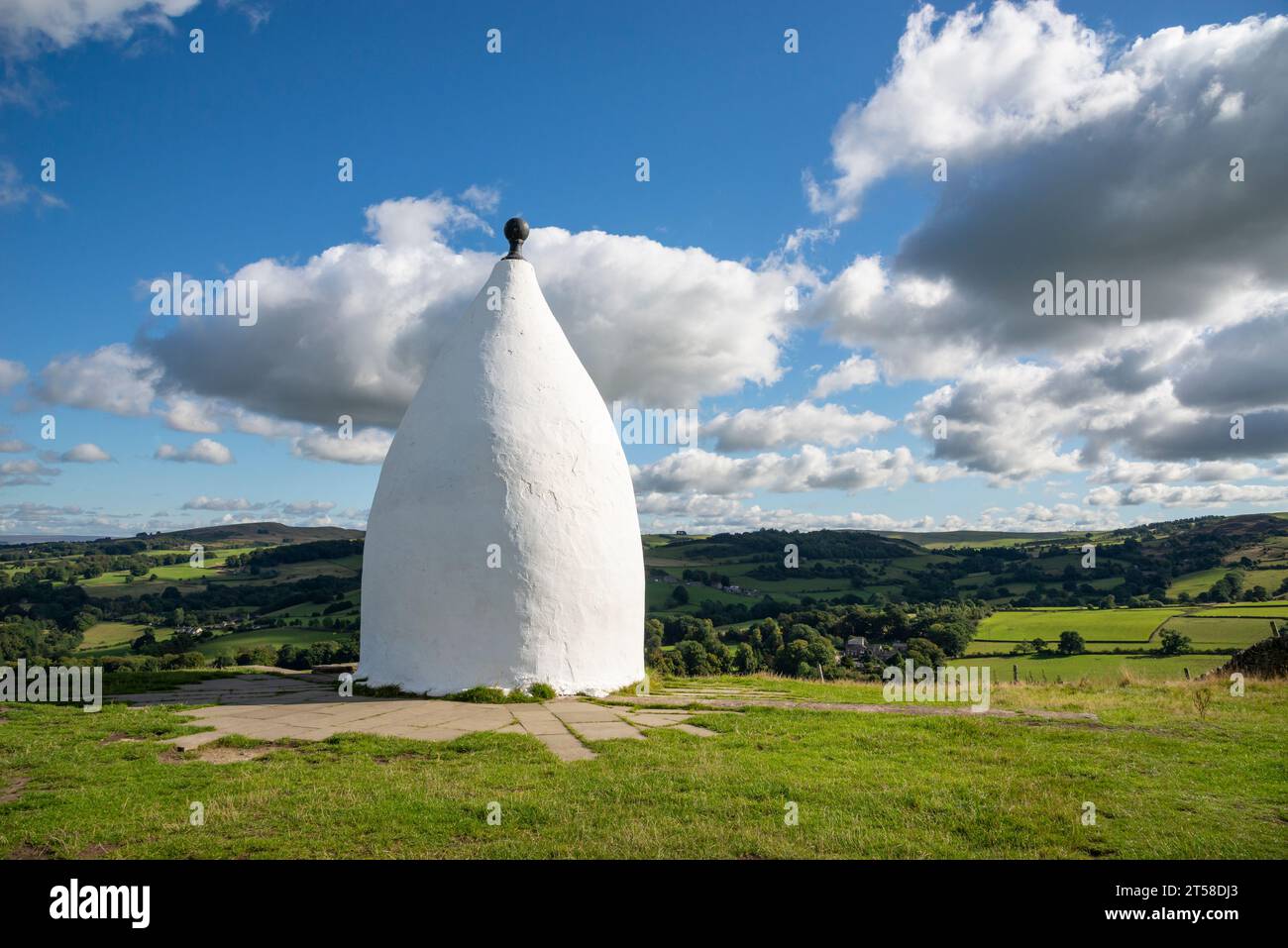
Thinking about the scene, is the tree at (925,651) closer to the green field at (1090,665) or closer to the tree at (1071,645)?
the green field at (1090,665)

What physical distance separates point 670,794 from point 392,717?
4858 mm

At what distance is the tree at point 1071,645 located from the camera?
3350 centimetres

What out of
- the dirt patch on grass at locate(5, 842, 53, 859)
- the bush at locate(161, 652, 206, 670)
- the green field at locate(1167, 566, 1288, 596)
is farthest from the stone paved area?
the green field at locate(1167, 566, 1288, 596)

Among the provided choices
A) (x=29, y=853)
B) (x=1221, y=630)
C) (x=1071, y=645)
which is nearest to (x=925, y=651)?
(x=1071, y=645)

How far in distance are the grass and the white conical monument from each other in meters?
3.06

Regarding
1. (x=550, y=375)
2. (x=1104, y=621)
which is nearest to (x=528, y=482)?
(x=550, y=375)

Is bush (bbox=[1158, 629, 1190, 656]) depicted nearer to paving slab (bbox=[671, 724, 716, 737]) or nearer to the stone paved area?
the stone paved area

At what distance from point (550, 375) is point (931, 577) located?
192ft

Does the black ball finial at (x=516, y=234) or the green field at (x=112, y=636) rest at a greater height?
the black ball finial at (x=516, y=234)

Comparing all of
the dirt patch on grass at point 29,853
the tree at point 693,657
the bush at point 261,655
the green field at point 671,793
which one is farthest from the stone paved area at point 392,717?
the tree at point 693,657

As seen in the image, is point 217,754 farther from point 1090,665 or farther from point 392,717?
point 1090,665

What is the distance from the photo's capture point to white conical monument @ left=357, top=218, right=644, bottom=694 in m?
10.8

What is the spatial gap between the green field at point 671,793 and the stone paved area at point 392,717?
0.37 m
